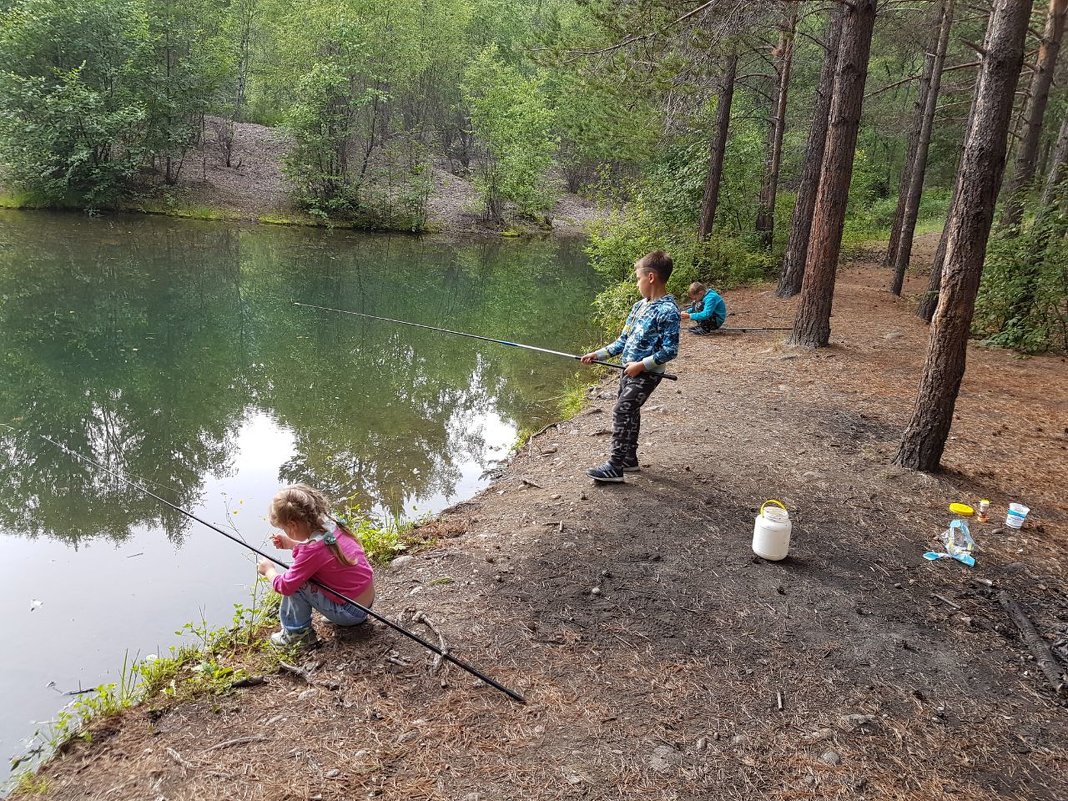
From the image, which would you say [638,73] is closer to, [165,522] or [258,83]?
[165,522]

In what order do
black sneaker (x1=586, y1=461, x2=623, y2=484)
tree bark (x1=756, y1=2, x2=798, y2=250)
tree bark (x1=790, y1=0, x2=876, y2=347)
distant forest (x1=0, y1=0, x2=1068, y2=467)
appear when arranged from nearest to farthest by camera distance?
black sneaker (x1=586, y1=461, x2=623, y2=484) < distant forest (x1=0, y1=0, x2=1068, y2=467) < tree bark (x1=790, y1=0, x2=876, y2=347) < tree bark (x1=756, y1=2, x2=798, y2=250)

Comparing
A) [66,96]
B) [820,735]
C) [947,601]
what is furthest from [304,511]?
[66,96]

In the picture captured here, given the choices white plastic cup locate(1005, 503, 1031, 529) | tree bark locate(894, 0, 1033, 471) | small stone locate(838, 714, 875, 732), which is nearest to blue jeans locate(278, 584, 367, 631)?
small stone locate(838, 714, 875, 732)

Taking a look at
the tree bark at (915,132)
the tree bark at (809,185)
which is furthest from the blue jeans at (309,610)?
the tree bark at (915,132)

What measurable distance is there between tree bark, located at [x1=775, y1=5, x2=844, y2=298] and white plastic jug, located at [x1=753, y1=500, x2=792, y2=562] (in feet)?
31.3

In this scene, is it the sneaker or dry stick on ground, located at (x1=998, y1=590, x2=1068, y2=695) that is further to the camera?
the sneaker

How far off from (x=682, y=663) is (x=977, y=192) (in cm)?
403

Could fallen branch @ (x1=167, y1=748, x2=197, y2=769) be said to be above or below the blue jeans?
below

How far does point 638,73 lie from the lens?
8.40 meters

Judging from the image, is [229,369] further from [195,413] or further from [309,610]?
[309,610]

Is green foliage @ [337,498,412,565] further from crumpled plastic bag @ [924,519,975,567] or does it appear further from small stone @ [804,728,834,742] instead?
crumpled plastic bag @ [924,519,975,567]

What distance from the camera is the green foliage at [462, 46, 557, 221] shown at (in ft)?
103

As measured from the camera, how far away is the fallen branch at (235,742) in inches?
110

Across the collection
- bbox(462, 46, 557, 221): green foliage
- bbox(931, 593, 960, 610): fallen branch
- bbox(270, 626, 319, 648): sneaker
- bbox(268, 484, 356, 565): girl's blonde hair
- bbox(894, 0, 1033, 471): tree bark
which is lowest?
bbox(270, 626, 319, 648): sneaker
